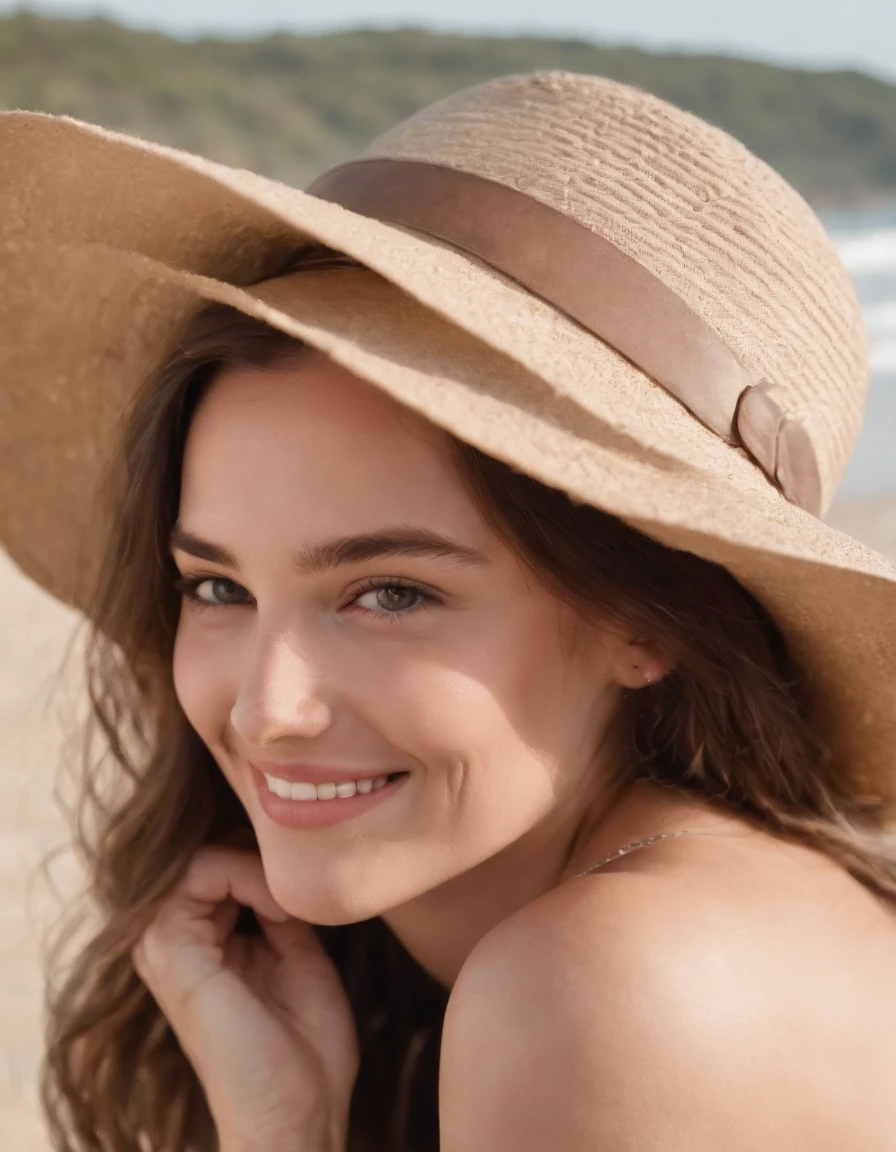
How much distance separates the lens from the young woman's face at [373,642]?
6.02 feet

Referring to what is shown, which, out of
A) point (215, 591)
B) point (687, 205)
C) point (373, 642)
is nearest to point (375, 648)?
point (373, 642)

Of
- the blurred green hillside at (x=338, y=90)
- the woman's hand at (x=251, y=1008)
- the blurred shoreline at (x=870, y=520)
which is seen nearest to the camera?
the woman's hand at (x=251, y=1008)

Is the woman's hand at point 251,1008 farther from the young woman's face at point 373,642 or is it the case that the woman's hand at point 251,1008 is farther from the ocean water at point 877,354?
the ocean water at point 877,354

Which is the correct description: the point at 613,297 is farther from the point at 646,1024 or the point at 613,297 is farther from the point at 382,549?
the point at 646,1024

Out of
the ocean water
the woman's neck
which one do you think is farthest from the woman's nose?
the ocean water

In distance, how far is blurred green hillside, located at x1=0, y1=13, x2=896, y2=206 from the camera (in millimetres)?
63250

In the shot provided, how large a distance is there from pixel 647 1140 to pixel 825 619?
698 mm

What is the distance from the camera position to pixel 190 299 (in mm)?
2232

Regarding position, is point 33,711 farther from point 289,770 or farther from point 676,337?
point 676,337

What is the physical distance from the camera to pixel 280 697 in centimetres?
182

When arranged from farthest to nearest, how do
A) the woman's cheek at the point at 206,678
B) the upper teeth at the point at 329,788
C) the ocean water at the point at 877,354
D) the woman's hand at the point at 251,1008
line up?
the ocean water at the point at 877,354 < the woman's hand at the point at 251,1008 < the woman's cheek at the point at 206,678 < the upper teeth at the point at 329,788

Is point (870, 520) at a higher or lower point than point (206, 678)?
lower

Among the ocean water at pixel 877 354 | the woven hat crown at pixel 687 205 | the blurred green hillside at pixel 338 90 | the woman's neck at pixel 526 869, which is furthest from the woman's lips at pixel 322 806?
the blurred green hillside at pixel 338 90

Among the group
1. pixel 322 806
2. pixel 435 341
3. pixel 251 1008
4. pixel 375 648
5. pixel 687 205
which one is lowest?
pixel 251 1008
